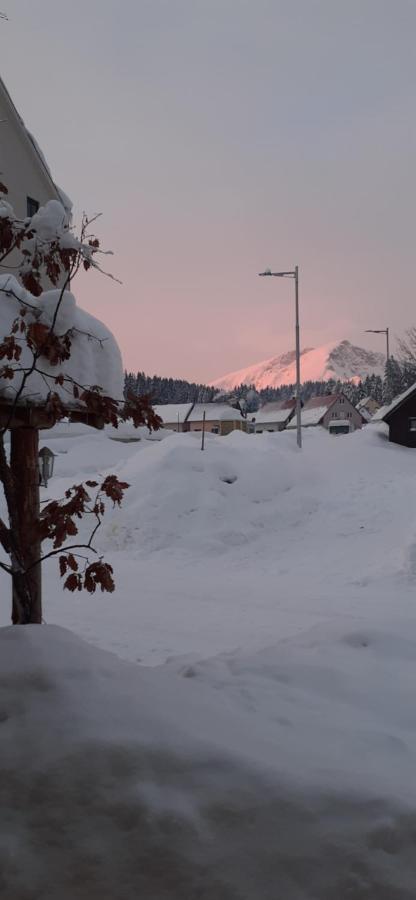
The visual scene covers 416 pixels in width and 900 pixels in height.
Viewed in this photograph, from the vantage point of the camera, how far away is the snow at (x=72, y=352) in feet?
14.2

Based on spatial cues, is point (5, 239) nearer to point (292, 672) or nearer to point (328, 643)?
→ point (292, 672)

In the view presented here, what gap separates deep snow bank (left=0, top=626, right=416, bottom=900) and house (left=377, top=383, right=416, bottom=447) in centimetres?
2875

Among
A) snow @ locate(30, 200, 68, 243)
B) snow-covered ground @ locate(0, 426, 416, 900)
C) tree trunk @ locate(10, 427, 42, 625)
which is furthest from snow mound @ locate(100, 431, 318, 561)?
snow @ locate(30, 200, 68, 243)

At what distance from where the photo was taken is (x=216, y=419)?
65.4 meters

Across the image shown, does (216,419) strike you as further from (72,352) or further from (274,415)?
(72,352)

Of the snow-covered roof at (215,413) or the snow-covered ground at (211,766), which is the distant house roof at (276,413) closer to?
the snow-covered roof at (215,413)

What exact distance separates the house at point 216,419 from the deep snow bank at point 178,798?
59.6 meters

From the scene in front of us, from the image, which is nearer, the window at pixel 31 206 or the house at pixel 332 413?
the window at pixel 31 206

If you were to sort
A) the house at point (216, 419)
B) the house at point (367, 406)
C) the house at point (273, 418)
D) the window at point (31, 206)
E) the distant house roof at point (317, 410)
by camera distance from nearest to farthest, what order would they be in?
the window at point (31, 206), the house at point (216, 419), the distant house roof at point (317, 410), the house at point (273, 418), the house at point (367, 406)

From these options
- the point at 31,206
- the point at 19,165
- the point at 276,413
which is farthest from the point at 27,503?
the point at 276,413

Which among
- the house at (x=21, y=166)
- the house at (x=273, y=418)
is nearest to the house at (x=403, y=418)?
the house at (x=21, y=166)

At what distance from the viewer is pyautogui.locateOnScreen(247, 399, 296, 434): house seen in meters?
73.9

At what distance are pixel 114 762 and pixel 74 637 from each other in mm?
1518

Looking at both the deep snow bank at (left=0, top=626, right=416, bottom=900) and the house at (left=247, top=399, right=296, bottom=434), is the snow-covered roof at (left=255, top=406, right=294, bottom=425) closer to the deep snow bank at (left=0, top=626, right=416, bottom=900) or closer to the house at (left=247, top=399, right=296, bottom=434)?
the house at (left=247, top=399, right=296, bottom=434)
